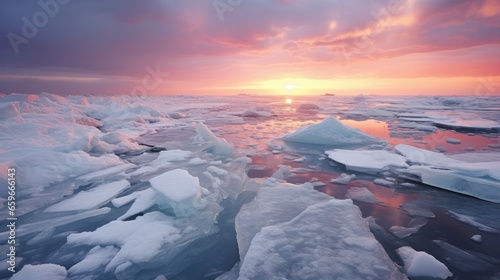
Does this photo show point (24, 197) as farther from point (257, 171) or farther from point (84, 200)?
point (257, 171)

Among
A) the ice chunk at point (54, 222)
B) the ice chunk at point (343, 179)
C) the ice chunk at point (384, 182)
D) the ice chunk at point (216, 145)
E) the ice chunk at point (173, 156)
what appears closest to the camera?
the ice chunk at point (54, 222)

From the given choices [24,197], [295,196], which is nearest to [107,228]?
[24,197]

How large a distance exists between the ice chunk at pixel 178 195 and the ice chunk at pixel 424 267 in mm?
2653

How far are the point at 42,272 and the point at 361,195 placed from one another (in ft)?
14.1

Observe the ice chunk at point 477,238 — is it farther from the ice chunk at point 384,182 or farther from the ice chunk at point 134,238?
the ice chunk at point 134,238

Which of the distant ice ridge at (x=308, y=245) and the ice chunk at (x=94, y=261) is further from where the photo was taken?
the ice chunk at (x=94, y=261)

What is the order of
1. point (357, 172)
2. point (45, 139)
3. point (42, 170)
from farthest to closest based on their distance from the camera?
point (45, 139) → point (357, 172) → point (42, 170)

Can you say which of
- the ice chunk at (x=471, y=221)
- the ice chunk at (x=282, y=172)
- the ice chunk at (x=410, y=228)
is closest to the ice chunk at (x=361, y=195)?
the ice chunk at (x=410, y=228)

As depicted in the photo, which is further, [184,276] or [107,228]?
[107,228]

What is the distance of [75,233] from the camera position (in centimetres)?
304

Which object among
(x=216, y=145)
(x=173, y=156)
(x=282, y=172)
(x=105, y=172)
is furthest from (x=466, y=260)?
(x=105, y=172)

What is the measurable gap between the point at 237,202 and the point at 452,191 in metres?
3.83

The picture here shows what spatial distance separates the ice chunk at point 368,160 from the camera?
5.27 metres

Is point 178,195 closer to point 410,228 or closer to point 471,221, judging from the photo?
point 410,228
